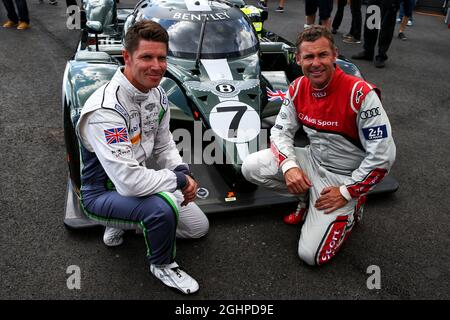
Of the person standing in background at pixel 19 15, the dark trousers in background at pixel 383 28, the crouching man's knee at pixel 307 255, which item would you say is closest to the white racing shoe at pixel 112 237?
the crouching man's knee at pixel 307 255

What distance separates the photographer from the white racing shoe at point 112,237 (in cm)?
255

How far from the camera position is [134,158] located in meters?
2.13

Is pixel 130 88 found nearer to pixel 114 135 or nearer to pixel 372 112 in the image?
pixel 114 135

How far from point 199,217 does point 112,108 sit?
93 centimetres

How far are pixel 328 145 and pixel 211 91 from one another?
123cm

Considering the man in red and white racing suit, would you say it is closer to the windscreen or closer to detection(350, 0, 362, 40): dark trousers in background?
the windscreen

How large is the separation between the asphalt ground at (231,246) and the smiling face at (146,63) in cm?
109

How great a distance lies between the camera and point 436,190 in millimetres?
3387

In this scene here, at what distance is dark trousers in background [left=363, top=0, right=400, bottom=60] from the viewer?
237 inches

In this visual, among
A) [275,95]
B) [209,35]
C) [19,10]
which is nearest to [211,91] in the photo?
[275,95]

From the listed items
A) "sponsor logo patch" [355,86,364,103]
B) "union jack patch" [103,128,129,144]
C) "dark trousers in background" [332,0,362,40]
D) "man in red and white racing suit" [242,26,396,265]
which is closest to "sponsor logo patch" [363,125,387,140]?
"man in red and white racing suit" [242,26,396,265]
